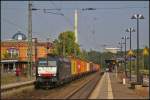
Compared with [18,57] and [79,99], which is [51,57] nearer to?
[79,99]

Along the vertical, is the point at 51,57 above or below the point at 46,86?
above

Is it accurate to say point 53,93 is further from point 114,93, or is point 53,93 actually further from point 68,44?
point 68,44

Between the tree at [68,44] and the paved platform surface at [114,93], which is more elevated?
the tree at [68,44]

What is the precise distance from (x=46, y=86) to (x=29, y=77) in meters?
4.91

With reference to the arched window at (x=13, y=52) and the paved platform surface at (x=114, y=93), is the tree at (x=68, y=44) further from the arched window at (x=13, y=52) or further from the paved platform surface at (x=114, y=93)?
the paved platform surface at (x=114, y=93)

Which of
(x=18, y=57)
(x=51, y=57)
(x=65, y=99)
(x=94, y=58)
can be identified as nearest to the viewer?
(x=65, y=99)

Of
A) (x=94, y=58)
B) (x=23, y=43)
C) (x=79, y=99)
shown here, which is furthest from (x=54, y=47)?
(x=79, y=99)

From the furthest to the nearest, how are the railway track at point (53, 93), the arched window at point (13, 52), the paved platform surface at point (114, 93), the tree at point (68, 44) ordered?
the tree at point (68, 44) < the arched window at point (13, 52) < the railway track at point (53, 93) < the paved platform surface at point (114, 93)

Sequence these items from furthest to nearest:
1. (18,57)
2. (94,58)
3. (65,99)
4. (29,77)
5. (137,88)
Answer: (94,58) < (18,57) < (29,77) < (137,88) < (65,99)

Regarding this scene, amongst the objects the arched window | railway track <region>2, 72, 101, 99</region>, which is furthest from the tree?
railway track <region>2, 72, 101, 99</region>

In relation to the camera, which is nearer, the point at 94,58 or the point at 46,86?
the point at 46,86

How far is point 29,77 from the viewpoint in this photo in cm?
4812

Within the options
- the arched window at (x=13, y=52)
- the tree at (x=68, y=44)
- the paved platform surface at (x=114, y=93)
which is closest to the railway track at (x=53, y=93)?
the paved platform surface at (x=114, y=93)

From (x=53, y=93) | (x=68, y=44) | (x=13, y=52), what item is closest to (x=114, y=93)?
(x=53, y=93)
